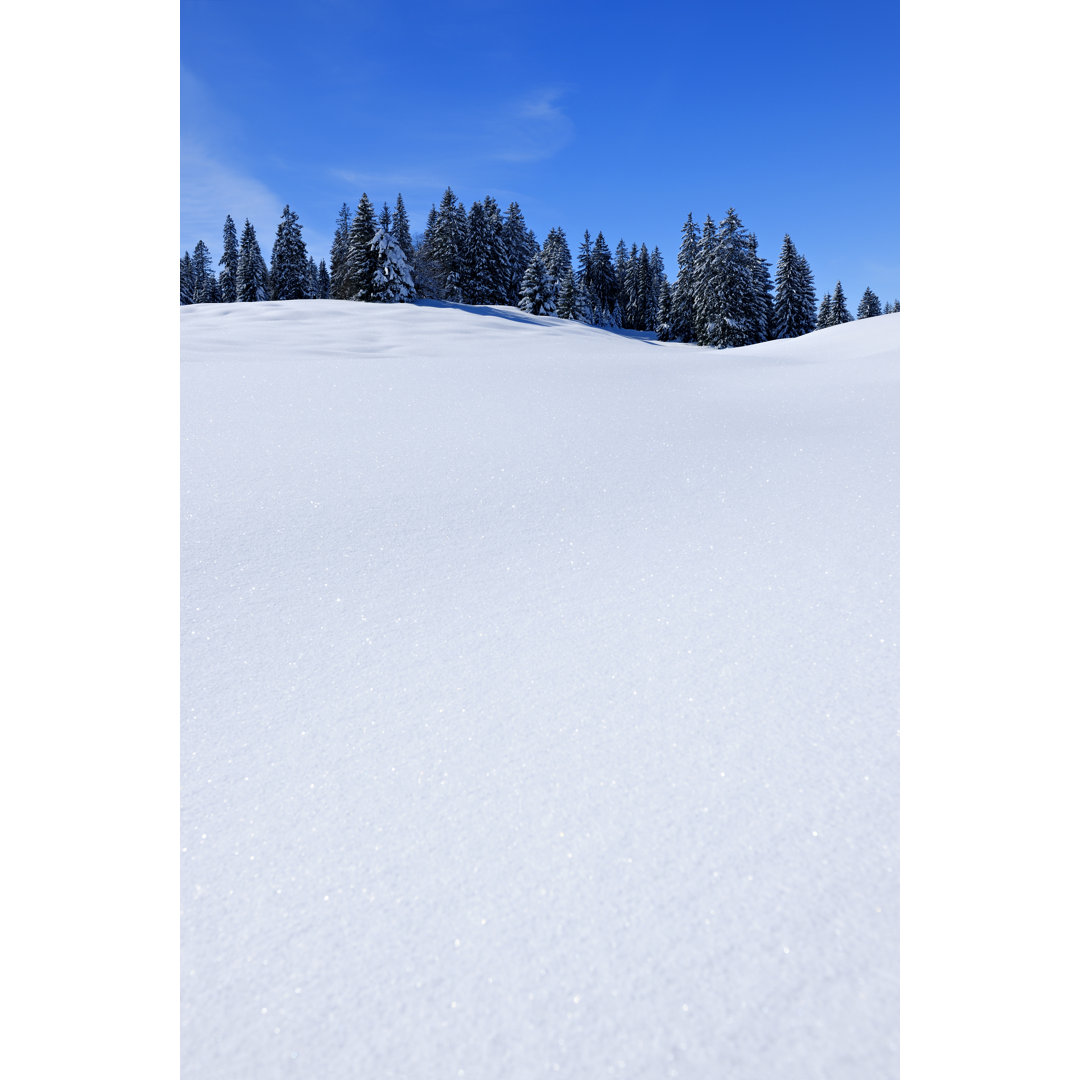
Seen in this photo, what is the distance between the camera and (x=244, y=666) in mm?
1865

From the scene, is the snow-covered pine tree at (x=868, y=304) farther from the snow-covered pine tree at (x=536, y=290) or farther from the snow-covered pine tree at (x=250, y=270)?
the snow-covered pine tree at (x=250, y=270)

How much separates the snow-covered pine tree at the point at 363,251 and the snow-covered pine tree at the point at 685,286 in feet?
56.0

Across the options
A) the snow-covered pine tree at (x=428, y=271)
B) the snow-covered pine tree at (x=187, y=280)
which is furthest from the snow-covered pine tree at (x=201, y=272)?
the snow-covered pine tree at (x=428, y=271)

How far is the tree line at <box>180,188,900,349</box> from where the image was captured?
95.9 ft

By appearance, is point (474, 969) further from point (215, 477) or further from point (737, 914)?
point (215, 477)

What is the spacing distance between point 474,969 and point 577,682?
773 mm

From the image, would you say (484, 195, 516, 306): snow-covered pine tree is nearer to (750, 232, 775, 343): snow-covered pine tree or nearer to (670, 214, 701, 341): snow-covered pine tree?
(670, 214, 701, 341): snow-covered pine tree

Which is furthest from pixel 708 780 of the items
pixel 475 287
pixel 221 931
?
pixel 475 287

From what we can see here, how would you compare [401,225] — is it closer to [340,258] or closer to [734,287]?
[340,258]

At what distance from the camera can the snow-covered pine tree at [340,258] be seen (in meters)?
34.2

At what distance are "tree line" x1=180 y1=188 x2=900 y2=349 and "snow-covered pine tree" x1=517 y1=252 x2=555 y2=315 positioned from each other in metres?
0.05

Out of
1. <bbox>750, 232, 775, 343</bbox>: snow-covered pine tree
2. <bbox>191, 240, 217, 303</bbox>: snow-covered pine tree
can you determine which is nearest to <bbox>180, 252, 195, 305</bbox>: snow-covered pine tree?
<bbox>191, 240, 217, 303</bbox>: snow-covered pine tree

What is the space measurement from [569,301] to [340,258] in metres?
14.9

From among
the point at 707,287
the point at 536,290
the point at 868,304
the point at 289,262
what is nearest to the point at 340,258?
the point at 289,262
